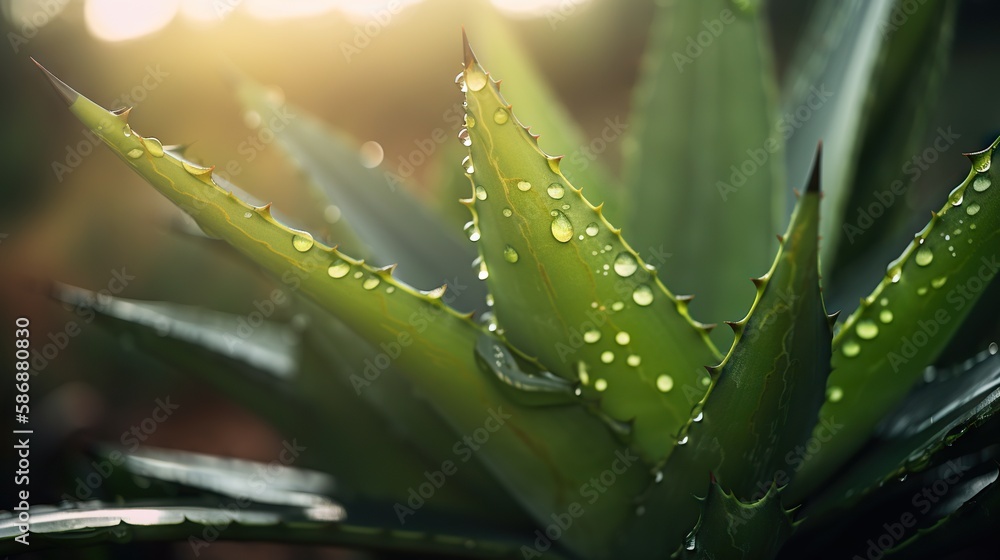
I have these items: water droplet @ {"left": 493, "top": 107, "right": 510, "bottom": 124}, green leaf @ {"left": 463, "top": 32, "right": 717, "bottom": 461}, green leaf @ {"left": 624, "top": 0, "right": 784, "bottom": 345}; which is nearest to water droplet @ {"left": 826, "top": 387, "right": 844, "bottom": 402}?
green leaf @ {"left": 463, "top": 32, "right": 717, "bottom": 461}

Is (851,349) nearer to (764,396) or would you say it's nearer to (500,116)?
(764,396)

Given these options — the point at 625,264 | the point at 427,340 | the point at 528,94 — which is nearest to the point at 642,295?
the point at 625,264

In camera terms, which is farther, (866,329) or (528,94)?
(528,94)

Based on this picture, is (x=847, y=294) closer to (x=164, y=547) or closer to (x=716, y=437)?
(x=716, y=437)

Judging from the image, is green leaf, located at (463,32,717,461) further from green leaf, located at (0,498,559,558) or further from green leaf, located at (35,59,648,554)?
green leaf, located at (0,498,559,558)

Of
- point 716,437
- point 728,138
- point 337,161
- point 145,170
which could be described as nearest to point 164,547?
point 337,161

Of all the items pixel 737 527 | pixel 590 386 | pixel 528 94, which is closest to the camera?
pixel 737 527

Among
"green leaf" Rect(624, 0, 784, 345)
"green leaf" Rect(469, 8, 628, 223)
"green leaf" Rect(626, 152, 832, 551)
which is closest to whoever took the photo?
"green leaf" Rect(626, 152, 832, 551)
